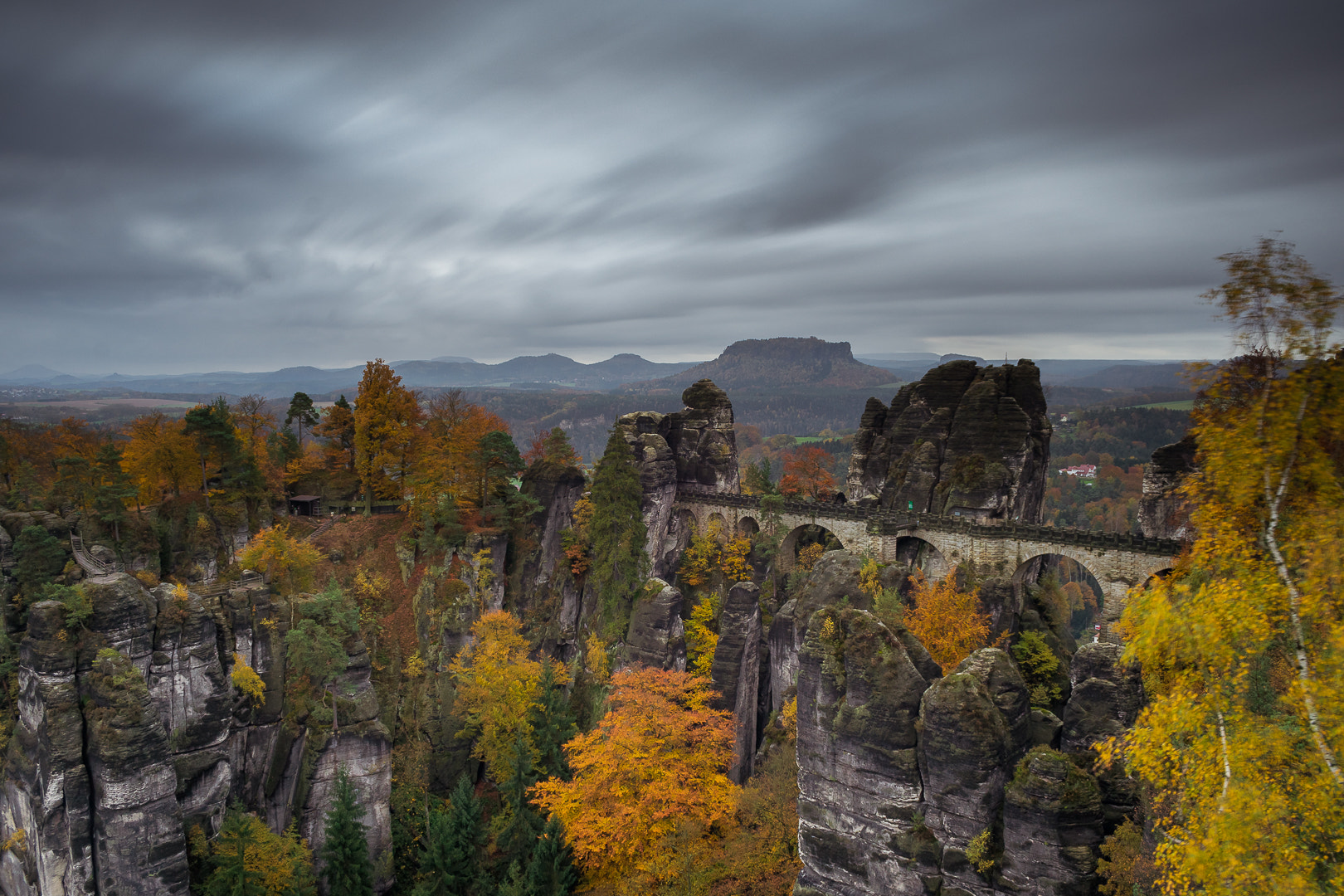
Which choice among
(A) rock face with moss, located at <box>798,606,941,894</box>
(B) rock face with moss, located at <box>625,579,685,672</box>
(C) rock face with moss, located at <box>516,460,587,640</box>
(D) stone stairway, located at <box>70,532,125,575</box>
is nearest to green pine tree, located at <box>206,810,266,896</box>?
(B) rock face with moss, located at <box>625,579,685,672</box>

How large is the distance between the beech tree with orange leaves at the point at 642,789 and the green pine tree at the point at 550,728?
4.07m

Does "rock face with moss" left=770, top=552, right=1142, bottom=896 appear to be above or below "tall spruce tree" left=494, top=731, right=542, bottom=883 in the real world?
above

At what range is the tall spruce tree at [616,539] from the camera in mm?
41031

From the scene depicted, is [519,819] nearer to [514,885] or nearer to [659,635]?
[514,885]

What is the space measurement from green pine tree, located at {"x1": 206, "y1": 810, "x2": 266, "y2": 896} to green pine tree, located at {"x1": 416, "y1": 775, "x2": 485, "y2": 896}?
6.17 metres

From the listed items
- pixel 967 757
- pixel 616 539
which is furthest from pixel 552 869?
pixel 967 757

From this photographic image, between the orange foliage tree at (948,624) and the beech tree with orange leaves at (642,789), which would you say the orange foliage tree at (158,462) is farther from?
the orange foliage tree at (948,624)

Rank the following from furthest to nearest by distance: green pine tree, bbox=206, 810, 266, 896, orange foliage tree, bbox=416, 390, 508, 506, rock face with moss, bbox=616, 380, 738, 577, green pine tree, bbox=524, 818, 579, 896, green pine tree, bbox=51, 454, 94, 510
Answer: rock face with moss, bbox=616, 380, 738, 577, orange foliage tree, bbox=416, 390, 508, 506, green pine tree, bbox=51, 454, 94, 510, green pine tree, bbox=524, 818, 579, 896, green pine tree, bbox=206, 810, 266, 896

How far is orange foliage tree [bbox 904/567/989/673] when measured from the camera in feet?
91.6

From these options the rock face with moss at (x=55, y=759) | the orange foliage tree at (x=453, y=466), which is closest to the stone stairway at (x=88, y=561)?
the rock face with moss at (x=55, y=759)

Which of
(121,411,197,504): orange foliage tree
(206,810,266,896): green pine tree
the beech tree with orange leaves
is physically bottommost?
(206,810,266,896): green pine tree

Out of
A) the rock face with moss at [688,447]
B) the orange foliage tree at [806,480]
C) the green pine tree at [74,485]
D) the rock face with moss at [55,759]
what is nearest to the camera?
the rock face with moss at [55,759]

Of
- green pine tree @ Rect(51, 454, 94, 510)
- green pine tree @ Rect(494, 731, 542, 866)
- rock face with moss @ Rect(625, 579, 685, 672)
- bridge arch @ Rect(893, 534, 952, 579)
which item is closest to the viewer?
green pine tree @ Rect(494, 731, 542, 866)

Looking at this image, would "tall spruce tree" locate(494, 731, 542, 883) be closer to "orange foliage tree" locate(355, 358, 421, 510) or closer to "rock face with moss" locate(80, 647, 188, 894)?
"rock face with moss" locate(80, 647, 188, 894)
